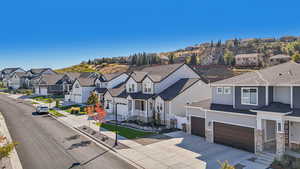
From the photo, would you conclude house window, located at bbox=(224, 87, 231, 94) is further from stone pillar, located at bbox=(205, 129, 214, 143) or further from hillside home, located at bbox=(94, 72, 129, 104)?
hillside home, located at bbox=(94, 72, 129, 104)

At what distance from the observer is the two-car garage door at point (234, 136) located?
16141 mm

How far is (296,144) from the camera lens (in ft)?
49.8

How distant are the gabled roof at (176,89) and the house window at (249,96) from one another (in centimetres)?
969

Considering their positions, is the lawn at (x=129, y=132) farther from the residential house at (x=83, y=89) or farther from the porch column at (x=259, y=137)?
the residential house at (x=83, y=89)

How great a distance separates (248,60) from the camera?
318 feet

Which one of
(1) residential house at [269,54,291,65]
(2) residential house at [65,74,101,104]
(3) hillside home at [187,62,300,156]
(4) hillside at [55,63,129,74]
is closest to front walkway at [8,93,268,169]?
(3) hillside home at [187,62,300,156]

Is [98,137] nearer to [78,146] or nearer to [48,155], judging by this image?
[78,146]

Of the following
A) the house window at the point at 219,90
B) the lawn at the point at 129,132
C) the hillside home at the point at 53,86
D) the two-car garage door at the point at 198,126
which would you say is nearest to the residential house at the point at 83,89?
the hillside home at the point at 53,86

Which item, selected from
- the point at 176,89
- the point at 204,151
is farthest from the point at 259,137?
the point at 176,89

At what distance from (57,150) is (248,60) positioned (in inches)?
3899

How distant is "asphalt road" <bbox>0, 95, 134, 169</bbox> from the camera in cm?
1451

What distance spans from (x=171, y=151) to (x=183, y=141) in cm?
304

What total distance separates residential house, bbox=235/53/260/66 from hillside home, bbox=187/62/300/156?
8279 cm

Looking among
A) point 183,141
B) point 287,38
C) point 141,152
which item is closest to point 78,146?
point 141,152
